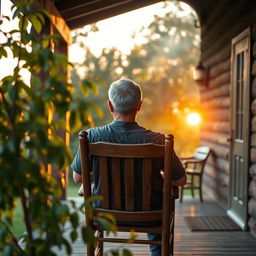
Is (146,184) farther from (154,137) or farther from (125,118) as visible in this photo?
(125,118)

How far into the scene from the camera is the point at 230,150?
551 cm

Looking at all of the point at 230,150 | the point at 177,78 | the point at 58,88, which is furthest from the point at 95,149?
the point at 177,78

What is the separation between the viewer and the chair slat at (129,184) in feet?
7.33

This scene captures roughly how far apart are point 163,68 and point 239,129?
15056mm

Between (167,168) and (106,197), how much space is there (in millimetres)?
351

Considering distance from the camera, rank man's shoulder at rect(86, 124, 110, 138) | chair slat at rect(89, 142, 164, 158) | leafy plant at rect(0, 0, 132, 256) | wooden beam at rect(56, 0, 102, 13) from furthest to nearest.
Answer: wooden beam at rect(56, 0, 102, 13) → man's shoulder at rect(86, 124, 110, 138) → chair slat at rect(89, 142, 164, 158) → leafy plant at rect(0, 0, 132, 256)

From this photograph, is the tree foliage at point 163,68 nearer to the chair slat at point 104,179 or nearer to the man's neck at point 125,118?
the man's neck at point 125,118

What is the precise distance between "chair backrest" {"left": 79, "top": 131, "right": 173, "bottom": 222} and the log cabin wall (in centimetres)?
241

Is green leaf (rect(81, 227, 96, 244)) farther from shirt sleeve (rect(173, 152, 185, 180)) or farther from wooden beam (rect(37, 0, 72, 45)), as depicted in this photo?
wooden beam (rect(37, 0, 72, 45))

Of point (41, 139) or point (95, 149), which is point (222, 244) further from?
point (41, 139)

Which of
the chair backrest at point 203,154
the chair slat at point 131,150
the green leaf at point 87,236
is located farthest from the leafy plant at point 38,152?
the chair backrest at point 203,154

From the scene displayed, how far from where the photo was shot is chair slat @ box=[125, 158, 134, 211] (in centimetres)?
223

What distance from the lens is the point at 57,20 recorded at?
4.98 m

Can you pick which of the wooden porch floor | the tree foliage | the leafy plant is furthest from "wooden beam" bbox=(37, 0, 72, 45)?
the tree foliage
